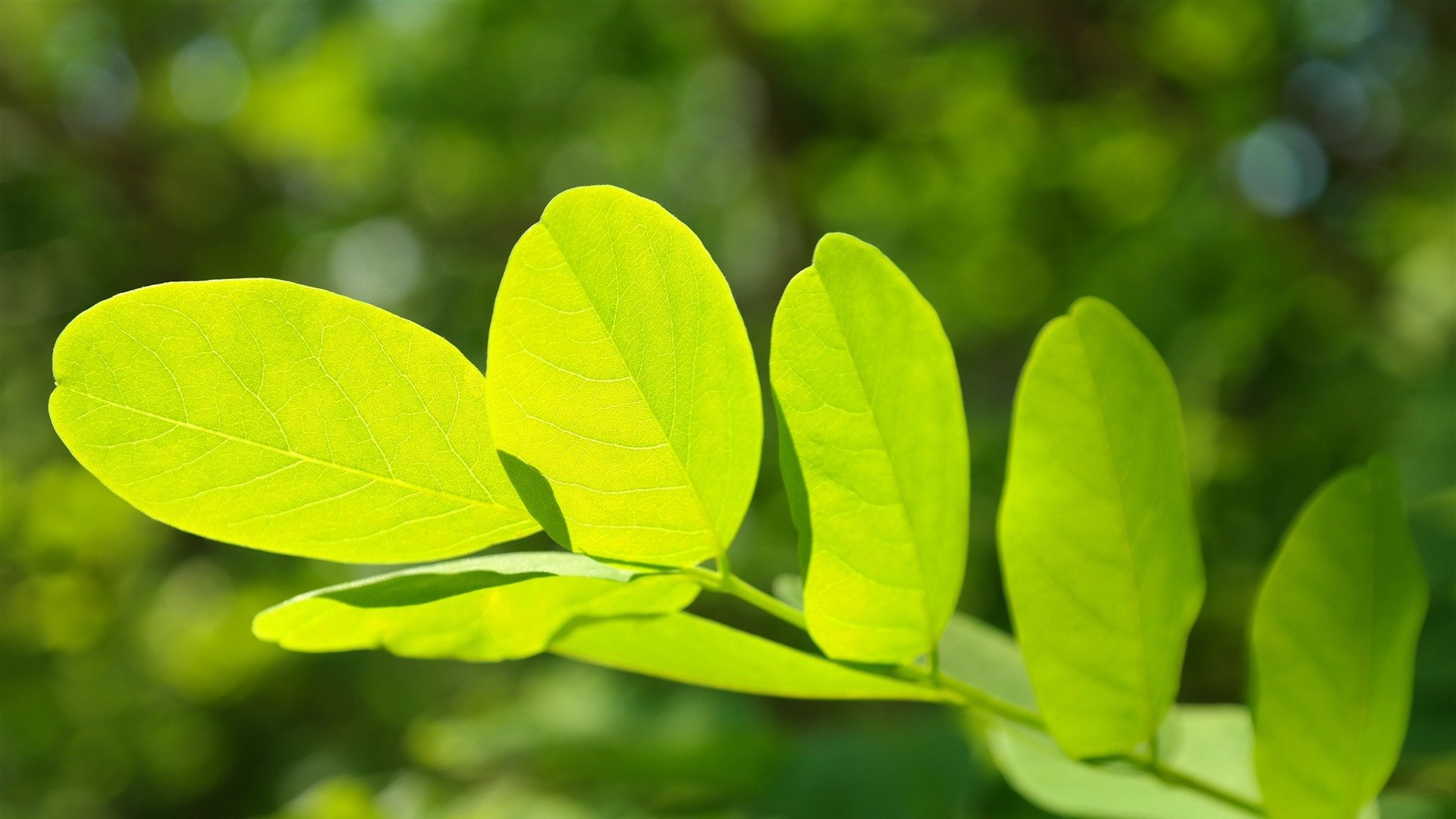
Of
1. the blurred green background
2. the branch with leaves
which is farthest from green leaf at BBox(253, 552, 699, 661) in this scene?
the blurred green background

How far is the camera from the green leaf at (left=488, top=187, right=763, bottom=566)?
276mm

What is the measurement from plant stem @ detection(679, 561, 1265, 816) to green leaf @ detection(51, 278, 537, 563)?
7cm

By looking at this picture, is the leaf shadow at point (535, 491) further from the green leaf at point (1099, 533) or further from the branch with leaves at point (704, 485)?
the green leaf at point (1099, 533)

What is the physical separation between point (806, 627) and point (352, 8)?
220cm

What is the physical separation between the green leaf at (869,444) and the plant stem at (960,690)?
2 centimetres

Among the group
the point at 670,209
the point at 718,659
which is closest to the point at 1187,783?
the point at 718,659

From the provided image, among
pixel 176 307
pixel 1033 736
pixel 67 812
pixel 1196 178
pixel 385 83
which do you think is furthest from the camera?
pixel 385 83

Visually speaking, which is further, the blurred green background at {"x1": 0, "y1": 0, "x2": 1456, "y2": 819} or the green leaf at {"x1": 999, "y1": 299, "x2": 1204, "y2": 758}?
the blurred green background at {"x1": 0, "y1": 0, "x2": 1456, "y2": 819}

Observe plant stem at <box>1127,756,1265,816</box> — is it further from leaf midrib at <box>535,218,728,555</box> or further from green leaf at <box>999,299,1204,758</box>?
leaf midrib at <box>535,218,728,555</box>

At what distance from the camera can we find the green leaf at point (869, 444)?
0.29 metres

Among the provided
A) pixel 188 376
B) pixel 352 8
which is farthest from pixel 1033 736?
pixel 352 8

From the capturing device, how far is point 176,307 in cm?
27

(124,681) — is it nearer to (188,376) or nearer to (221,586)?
(221,586)

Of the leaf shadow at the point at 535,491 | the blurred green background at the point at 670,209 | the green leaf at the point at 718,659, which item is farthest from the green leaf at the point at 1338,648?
the blurred green background at the point at 670,209
